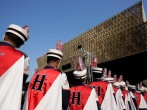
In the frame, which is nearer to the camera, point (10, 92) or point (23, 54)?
point (10, 92)

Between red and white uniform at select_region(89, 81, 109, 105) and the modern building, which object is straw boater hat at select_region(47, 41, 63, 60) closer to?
red and white uniform at select_region(89, 81, 109, 105)

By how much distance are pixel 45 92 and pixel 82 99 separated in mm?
1531

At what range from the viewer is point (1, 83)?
2.32 metres

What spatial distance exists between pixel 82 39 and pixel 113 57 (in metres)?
6.22

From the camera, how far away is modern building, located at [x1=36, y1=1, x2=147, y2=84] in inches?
604

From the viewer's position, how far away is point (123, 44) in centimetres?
1681

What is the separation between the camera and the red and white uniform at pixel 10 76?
2.28m

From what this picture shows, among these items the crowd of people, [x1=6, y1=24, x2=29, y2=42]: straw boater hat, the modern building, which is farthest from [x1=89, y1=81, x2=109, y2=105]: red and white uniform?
the modern building

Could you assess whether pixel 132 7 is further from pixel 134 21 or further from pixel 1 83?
pixel 1 83

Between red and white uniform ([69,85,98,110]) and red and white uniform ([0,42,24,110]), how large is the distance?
2236 millimetres

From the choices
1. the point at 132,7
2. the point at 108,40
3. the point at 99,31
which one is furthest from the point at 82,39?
the point at 132,7

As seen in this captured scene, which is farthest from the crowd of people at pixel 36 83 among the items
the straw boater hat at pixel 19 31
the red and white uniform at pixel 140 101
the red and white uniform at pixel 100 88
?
the red and white uniform at pixel 140 101

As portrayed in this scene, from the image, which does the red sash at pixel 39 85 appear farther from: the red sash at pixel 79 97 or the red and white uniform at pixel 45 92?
the red sash at pixel 79 97

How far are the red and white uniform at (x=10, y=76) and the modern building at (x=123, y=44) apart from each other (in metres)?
11.9
